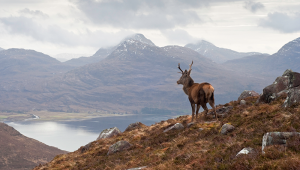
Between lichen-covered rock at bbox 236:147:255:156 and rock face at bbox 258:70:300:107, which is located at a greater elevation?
rock face at bbox 258:70:300:107

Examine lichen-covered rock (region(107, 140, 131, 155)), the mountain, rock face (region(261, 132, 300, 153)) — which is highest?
rock face (region(261, 132, 300, 153))

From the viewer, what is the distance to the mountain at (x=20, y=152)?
11822 cm

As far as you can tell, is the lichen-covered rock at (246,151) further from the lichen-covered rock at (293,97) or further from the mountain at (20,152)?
the mountain at (20,152)

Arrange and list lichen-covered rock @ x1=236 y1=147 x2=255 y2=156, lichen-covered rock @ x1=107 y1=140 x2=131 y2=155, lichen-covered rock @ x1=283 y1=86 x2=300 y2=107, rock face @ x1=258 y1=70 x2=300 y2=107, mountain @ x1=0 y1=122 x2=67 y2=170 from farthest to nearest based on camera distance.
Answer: mountain @ x1=0 y1=122 x2=67 y2=170, lichen-covered rock @ x1=107 y1=140 x2=131 y2=155, rock face @ x1=258 y1=70 x2=300 y2=107, lichen-covered rock @ x1=283 y1=86 x2=300 y2=107, lichen-covered rock @ x1=236 y1=147 x2=255 y2=156

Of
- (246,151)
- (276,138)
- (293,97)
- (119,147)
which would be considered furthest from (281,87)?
(246,151)

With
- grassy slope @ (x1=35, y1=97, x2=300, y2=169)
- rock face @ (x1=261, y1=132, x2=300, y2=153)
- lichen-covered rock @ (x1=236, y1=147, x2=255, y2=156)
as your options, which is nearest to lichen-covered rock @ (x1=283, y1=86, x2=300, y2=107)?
grassy slope @ (x1=35, y1=97, x2=300, y2=169)

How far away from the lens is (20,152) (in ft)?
431

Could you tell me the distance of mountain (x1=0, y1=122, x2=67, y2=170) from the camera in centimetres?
11822

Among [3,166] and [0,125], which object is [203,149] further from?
[0,125]

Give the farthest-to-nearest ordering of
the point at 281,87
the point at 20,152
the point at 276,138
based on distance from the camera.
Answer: the point at 20,152, the point at 281,87, the point at 276,138

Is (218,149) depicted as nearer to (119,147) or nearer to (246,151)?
(246,151)

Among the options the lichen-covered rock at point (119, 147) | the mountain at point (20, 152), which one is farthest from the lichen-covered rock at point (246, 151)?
the mountain at point (20, 152)

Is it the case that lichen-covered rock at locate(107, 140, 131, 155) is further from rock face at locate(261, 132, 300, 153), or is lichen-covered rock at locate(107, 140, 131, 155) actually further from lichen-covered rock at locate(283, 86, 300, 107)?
rock face at locate(261, 132, 300, 153)

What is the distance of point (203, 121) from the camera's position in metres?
20.4
